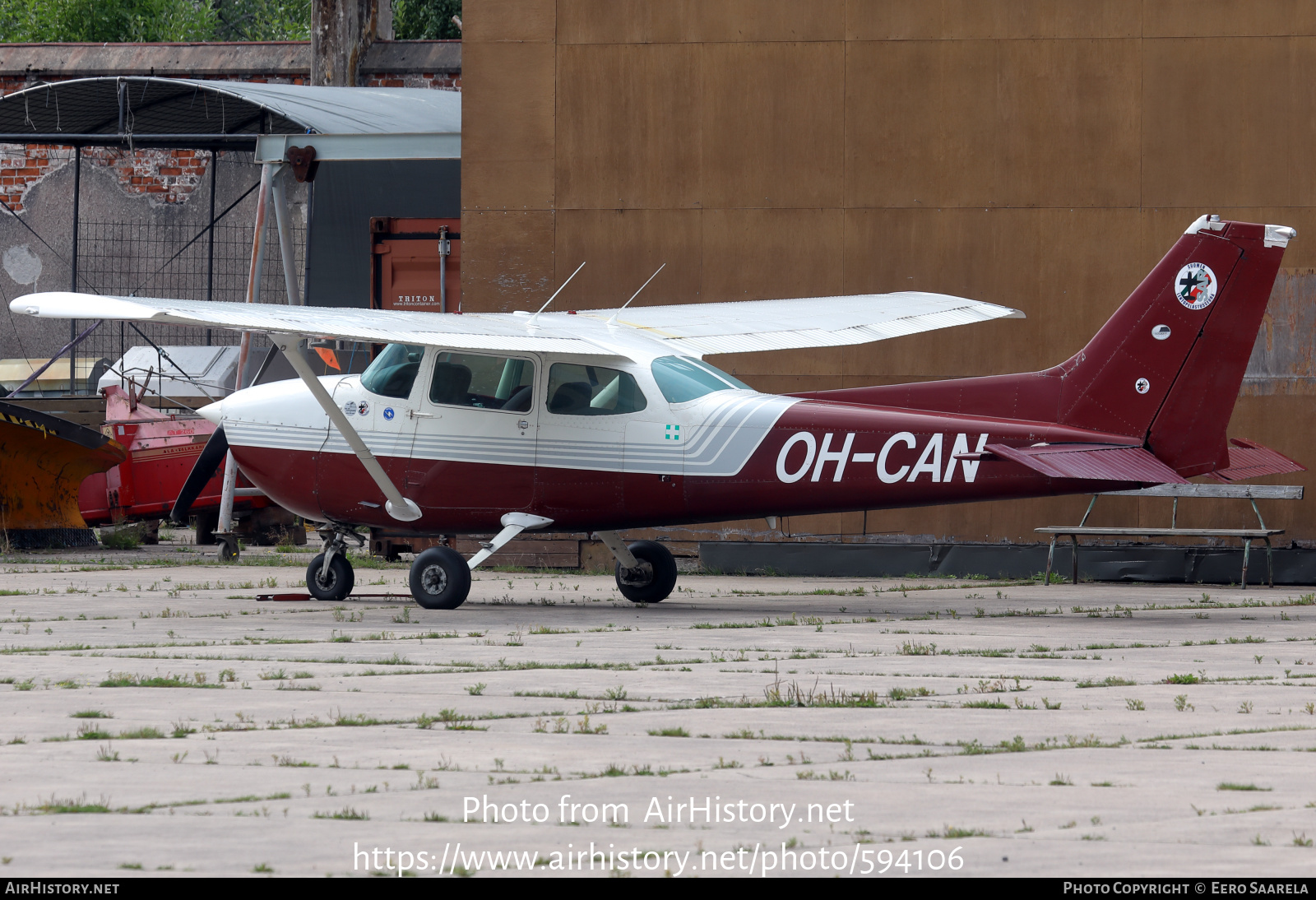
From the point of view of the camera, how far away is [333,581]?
1291 cm

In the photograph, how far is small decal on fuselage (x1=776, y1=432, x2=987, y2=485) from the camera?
1142cm

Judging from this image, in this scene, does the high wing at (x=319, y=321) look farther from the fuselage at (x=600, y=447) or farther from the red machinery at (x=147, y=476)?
the red machinery at (x=147, y=476)

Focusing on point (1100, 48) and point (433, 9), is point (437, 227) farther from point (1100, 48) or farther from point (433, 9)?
point (433, 9)

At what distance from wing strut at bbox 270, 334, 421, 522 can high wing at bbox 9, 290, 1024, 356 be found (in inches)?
10.6

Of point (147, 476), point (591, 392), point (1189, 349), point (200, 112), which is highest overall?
point (200, 112)

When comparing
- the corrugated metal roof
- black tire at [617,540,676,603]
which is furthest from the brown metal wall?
the corrugated metal roof

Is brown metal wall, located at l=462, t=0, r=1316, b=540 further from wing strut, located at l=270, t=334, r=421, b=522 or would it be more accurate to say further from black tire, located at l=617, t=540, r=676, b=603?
wing strut, located at l=270, t=334, r=421, b=522

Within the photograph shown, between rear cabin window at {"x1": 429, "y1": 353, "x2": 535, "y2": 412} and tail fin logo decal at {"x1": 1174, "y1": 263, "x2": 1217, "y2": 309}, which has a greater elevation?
tail fin logo decal at {"x1": 1174, "y1": 263, "x2": 1217, "y2": 309}

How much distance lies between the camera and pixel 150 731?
6.14 m

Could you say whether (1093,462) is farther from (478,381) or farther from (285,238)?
(285,238)

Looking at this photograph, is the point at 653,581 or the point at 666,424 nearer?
the point at 666,424

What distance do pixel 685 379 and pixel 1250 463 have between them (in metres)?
4.42

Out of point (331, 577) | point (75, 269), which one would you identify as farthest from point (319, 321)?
point (75, 269)
